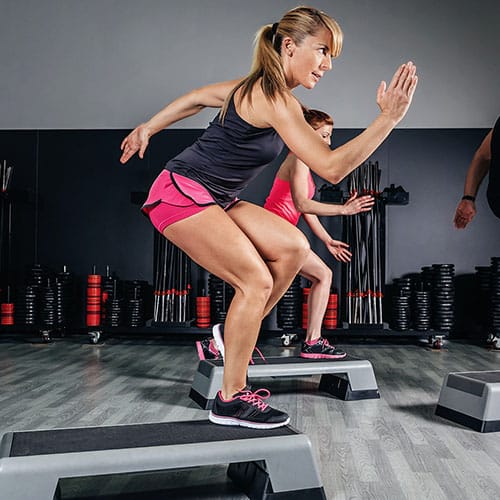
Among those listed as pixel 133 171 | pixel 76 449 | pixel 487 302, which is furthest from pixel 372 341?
pixel 76 449

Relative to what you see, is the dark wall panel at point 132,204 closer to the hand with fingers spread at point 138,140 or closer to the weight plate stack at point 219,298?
the weight plate stack at point 219,298

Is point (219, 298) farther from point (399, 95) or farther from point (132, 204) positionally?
point (399, 95)

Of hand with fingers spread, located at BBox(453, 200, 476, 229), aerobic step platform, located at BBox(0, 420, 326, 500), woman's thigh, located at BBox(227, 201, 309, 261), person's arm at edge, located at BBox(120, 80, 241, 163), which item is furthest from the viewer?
hand with fingers spread, located at BBox(453, 200, 476, 229)

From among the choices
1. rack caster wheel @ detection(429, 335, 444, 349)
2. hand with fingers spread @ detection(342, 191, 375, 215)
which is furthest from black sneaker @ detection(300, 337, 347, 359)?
rack caster wheel @ detection(429, 335, 444, 349)

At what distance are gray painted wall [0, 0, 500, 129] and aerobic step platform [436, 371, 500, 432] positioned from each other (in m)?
3.78

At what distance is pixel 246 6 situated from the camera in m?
6.30

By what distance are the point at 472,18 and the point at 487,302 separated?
2.71 meters

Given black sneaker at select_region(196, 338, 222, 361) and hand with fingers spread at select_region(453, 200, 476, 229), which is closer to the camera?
hand with fingers spread at select_region(453, 200, 476, 229)

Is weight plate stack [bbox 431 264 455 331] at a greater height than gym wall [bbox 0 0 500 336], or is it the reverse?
gym wall [bbox 0 0 500 336]

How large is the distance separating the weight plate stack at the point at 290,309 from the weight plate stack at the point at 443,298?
1168mm

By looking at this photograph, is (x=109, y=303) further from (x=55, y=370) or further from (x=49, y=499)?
(x=49, y=499)

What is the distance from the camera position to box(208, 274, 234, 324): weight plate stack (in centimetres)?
570

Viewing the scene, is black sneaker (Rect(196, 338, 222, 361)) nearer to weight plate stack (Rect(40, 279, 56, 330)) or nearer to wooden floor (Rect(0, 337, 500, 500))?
wooden floor (Rect(0, 337, 500, 500))

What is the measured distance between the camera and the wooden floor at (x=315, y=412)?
2.02 metres
